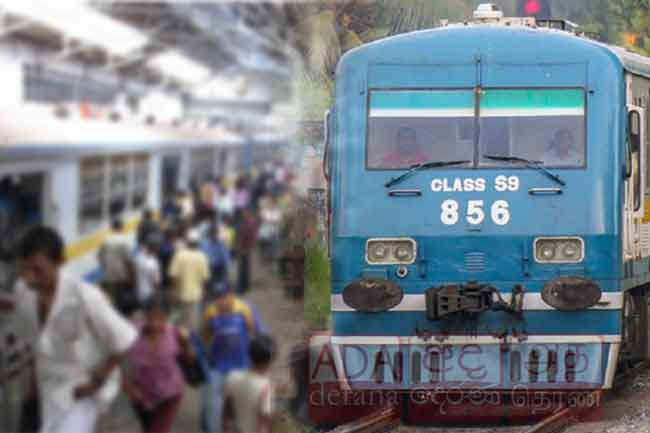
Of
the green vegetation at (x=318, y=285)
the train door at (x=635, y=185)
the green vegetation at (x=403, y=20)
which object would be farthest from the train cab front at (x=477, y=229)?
the green vegetation at (x=318, y=285)

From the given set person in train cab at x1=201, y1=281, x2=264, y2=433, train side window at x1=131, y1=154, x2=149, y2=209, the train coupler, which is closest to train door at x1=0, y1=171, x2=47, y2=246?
train side window at x1=131, y1=154, x2=149, y2=209

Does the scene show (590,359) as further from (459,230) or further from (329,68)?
(329,68)

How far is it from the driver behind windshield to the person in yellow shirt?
5364mm

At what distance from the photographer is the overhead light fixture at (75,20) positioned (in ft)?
5.28

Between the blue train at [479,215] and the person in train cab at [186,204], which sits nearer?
the person in train cab at [186,204]

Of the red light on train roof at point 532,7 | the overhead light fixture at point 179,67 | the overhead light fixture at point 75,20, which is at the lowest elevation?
the overhead light fixture at point 179,67

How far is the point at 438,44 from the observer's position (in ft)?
23.3

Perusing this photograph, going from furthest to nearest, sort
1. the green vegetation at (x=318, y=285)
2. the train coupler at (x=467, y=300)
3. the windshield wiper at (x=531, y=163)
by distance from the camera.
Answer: the green vegetation at (x=318, y=285)
the windshield wiper at (x=531, y=163)
the train coupler at (x=467, y=300)

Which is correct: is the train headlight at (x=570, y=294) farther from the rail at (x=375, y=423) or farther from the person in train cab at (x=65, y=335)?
the person in train cab at (x=65, y=335)

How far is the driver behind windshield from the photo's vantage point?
696cm

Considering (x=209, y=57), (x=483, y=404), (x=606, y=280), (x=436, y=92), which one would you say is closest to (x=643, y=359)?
(x=483, y=404)

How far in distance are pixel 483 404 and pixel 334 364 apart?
1.21 metres

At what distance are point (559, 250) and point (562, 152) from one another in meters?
0.49

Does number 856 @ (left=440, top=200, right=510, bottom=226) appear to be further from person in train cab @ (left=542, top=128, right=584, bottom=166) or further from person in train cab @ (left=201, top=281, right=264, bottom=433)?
person in train cab @ (left=201, top=281, right=264, bottom=433)
